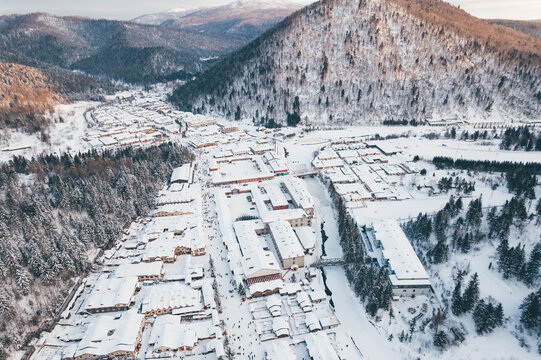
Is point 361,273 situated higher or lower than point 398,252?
lower

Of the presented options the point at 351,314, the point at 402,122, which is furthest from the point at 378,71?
the point at 351,314

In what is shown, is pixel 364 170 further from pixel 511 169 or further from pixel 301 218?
pixel 511 169

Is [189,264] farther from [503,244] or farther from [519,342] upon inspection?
[503,244]

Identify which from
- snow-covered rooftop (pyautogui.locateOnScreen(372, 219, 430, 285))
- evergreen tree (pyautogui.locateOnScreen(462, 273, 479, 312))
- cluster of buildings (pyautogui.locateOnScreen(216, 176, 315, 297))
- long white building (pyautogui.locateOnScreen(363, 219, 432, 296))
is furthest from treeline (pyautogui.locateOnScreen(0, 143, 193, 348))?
evergreen tree (pyautogui.locateOnScreen(462, 273, 479, 312))

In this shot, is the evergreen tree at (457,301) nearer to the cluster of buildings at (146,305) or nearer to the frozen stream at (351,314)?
the frozen stream at (351,314)

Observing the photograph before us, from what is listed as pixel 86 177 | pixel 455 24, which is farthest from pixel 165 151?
pixel 455 24
